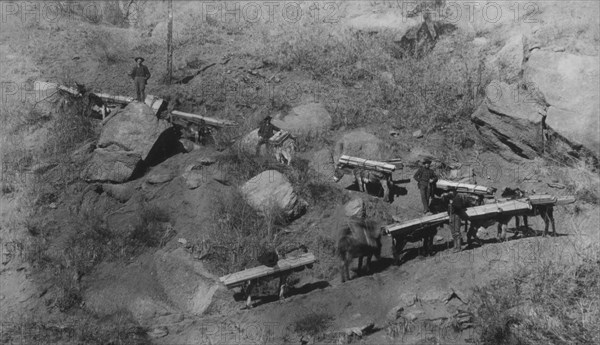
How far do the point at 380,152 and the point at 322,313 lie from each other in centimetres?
481

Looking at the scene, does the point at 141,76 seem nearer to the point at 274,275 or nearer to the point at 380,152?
the point at 380,152

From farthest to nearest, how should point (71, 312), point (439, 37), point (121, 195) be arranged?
point (439, 37), point (121, 195), point (71, 312)

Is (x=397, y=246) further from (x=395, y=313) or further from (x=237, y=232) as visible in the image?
(x=237, y=232)

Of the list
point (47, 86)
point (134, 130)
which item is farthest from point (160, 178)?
point (47, 86)

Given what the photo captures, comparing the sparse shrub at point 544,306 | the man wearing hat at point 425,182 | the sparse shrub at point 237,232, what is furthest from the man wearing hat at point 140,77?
the sparse shrub at point 544,306

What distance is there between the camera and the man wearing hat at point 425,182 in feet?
41.6

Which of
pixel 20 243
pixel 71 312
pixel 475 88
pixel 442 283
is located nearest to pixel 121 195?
pixel 20 243

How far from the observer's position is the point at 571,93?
1441 cm

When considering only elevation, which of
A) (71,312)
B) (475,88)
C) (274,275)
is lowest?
(71,312)

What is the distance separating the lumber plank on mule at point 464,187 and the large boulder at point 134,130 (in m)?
5.61

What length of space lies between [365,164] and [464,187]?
1889mm

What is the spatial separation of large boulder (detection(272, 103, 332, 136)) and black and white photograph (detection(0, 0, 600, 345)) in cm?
8

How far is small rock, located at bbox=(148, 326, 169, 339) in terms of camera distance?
10672 mm

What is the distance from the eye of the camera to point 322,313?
421 inches
